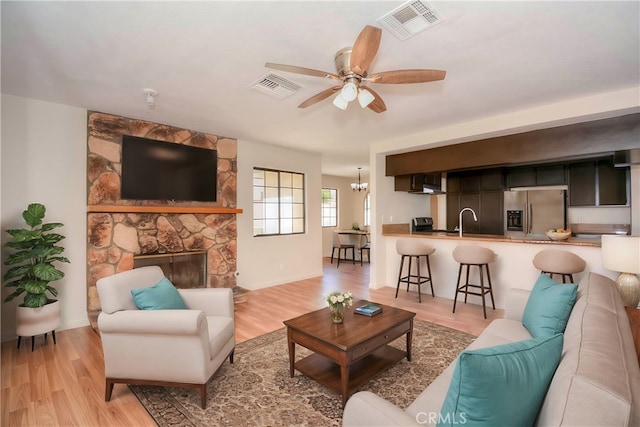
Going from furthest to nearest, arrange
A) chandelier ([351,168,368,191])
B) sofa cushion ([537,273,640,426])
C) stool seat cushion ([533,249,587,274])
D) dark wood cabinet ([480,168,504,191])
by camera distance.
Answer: chandelier ([351,168,368,191]) < dark wood cabinet ([480,168,504,191]) < stool seat cushion ([533,249,587,274]) < sofa cushion ([537,273,640,426])

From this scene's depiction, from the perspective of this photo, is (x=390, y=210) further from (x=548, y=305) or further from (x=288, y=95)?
(x=548, y=305)

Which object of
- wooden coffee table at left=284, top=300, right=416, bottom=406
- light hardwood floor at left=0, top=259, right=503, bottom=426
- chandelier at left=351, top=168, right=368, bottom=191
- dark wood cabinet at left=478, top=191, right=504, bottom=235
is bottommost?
light hardwood floor at left=0, top=259, right=503, bottom=426

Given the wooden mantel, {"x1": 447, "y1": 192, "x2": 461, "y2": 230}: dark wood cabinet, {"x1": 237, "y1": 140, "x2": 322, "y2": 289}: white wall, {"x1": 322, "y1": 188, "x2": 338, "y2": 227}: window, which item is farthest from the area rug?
{"x1": 322, "y1": 188, "x2": 338, "y2": 227}: window

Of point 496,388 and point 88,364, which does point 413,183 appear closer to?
point 496,388

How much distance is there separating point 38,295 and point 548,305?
4.31 meters

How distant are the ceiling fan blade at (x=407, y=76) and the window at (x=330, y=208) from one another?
22.8 ft

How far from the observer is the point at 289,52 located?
91.4 inches

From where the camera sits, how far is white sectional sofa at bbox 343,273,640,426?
0.78 meters

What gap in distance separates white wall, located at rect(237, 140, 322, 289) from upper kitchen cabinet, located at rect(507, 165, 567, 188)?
367cm

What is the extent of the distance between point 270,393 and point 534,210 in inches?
207

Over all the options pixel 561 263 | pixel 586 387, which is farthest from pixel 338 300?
pixel 561 263

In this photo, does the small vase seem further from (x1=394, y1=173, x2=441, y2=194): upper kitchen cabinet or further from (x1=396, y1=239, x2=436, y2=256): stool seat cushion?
(x1=394, y1=173, x2=441, y2=194): upper kitchen cabinet

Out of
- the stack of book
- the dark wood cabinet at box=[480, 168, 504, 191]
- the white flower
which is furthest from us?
the dark wood cabinet at box=[480, 168, 504, 191]

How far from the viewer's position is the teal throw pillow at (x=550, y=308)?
1.77 metres
